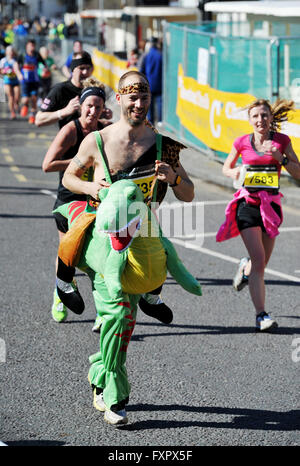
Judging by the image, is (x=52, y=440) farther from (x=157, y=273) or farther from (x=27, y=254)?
(x=27, y=254)

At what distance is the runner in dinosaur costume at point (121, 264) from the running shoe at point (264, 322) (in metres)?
2.11

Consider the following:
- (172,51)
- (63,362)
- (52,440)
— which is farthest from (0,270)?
(172,51)

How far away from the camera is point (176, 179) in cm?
541

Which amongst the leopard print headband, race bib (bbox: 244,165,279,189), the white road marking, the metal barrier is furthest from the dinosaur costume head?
the metal barrier

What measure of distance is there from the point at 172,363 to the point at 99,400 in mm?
1145

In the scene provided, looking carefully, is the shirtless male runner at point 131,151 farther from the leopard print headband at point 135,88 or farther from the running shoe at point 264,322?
the running shoe at point 264,322

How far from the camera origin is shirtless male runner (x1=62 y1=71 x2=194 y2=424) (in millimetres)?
5332

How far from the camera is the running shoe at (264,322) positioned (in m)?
7.42

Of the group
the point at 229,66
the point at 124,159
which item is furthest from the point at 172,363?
the point at 229,66

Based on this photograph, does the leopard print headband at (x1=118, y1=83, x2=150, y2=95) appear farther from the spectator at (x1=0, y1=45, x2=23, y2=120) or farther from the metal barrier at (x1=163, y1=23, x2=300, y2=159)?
the spectator at (x1=0, y1=45, x2=23, y2=120)

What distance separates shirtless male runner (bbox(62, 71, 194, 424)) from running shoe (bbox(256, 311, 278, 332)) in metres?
2.14

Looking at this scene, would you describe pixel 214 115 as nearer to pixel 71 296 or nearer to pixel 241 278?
pixel 241 278

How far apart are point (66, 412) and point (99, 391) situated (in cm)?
26

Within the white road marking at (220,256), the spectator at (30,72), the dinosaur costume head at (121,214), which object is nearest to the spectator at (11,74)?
the spectator at (30,72)
